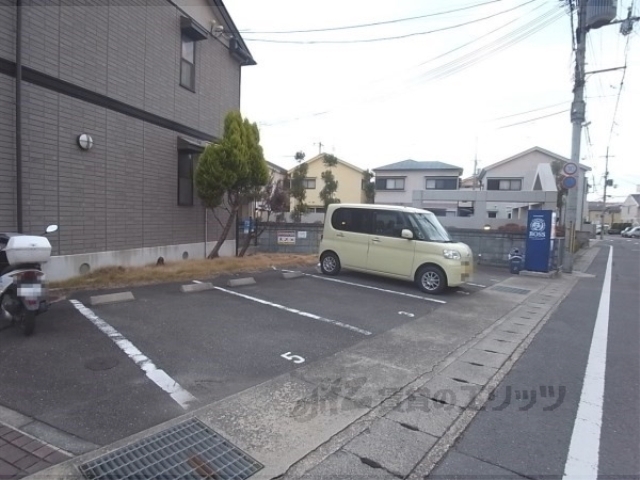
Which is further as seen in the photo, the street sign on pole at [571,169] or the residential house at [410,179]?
the residential house at [410,179]

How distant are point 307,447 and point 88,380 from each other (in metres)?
2.20

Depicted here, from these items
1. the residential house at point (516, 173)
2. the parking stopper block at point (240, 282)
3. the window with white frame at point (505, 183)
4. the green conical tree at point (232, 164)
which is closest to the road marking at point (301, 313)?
the parking stopper block at point (240, 282)

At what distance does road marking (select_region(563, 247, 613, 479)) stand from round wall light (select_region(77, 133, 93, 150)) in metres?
8.43

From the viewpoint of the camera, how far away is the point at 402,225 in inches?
339

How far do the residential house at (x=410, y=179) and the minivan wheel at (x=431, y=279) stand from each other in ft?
80.2

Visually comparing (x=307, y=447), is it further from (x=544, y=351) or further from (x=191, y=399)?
(x=544, y=351)

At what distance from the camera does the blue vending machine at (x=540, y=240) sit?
11359 mm

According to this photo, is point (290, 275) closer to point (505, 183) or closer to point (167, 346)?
point (167, 346)

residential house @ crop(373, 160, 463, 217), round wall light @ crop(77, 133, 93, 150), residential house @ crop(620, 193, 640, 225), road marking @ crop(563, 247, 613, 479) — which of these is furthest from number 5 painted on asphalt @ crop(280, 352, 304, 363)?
residential house @ crop(620, 193, 640, 225)

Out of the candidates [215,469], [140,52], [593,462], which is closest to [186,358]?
[215,469]

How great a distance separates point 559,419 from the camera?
10.5 feet

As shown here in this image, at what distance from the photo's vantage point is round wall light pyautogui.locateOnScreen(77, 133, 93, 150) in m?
7.34

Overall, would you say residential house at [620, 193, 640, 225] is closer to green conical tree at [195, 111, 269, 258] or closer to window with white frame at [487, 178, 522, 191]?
window with white frame at [487, 178, 522, 191]

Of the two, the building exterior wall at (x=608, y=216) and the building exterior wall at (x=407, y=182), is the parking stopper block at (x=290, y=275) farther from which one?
the building exterior wall at (x=608, y=216)
